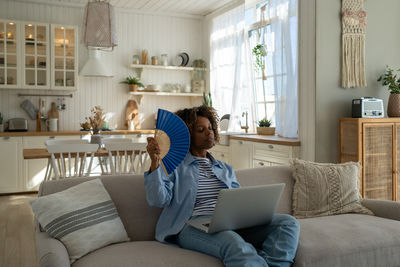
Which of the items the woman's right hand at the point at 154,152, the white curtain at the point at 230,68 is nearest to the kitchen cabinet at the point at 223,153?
the white curtain at the point at 230,68

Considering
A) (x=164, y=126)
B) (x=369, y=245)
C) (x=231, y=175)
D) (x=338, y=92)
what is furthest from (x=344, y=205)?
(x=338, y=92)

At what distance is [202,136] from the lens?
7.33 feet

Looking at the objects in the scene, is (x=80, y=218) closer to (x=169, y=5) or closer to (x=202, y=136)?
(x=202, y=136)

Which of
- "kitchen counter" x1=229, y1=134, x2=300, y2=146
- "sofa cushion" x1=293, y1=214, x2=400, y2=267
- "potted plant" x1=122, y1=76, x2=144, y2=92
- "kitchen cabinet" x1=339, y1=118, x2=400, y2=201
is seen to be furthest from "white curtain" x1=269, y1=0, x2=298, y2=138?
"sofa cushion" x1=293, y1=214, x2=400, y2=267

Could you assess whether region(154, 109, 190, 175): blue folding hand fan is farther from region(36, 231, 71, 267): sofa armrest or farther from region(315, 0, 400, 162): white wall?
region(315, 0, 400, 162): white wall

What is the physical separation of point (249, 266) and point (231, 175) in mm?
696

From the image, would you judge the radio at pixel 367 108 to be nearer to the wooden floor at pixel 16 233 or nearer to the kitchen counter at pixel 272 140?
the kitchen counter at pixel 272 140

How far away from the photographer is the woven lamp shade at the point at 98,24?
400 centimetres

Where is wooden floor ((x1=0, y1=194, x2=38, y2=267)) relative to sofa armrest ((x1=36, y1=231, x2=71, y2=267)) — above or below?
below

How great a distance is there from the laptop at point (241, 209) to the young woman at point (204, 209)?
0.15 feet

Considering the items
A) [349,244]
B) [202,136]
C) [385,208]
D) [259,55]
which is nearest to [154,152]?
[202,136]

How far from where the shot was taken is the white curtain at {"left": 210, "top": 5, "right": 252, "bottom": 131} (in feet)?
19.2

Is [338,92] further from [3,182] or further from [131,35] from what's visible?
[3,182]

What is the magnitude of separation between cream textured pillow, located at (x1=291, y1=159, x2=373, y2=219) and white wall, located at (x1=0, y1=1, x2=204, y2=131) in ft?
14.0
